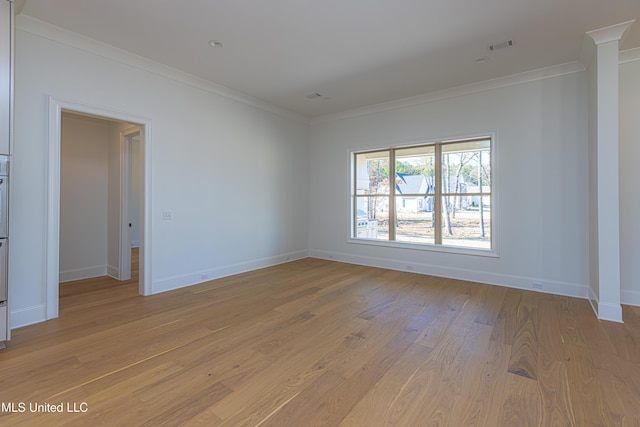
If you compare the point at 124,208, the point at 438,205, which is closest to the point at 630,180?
the point at 438,205

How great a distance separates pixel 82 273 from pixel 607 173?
7.39 m

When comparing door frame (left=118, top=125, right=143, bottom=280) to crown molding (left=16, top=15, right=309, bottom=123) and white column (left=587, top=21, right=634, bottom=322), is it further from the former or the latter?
white column (left=587, top=21, right=634, bottom=322)

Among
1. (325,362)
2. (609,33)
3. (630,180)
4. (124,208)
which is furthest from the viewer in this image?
(124,208)

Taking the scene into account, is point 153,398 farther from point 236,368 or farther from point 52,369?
point 52,369

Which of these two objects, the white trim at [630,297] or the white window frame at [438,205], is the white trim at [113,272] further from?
the white trim at [630,297]

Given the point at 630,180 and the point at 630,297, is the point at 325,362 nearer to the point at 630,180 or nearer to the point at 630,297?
the point at 630,297

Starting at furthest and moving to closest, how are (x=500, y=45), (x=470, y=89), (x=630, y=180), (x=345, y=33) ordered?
(x=470, y=89)
(x=630, y=180)
(x=500, y=45)
(x=345, y=33)

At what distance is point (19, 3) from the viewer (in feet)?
8.68

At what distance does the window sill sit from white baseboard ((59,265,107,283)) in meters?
4.52

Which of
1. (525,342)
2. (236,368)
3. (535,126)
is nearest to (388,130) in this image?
(535,126)

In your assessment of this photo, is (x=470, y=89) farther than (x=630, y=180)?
Yes

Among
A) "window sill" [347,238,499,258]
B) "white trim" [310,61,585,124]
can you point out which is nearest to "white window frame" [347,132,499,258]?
"window sill" [347,238,499,258]

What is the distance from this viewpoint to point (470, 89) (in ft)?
15.3

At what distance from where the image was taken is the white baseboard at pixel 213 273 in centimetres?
412
